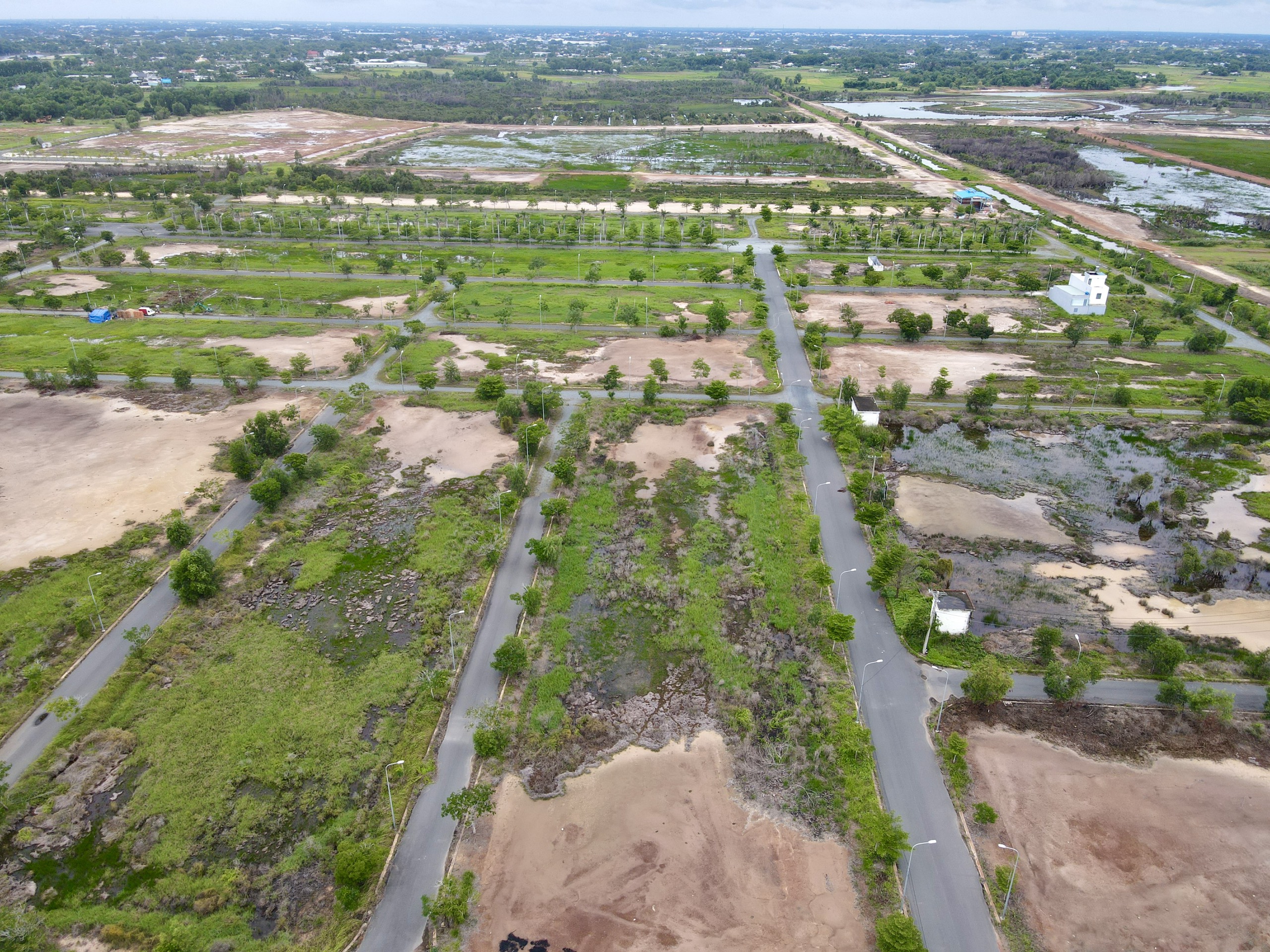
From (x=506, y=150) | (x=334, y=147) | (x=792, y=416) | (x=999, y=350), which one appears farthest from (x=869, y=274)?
(x=334, y=147)

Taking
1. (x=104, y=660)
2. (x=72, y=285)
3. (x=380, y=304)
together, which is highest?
(x=104, y=660)

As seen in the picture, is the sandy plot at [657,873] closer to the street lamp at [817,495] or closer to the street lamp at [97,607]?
the street lamp at [817,495]

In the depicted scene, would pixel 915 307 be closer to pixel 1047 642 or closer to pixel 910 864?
pixel 1047 642

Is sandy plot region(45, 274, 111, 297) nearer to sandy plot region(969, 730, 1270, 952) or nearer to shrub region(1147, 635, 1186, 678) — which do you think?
sandy plot region(969, 730, 1270, 952)

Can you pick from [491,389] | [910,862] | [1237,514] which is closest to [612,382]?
[491,389]

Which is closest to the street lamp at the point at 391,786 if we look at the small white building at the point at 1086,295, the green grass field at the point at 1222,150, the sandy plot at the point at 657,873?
the sandy plot at the point at 657,873
